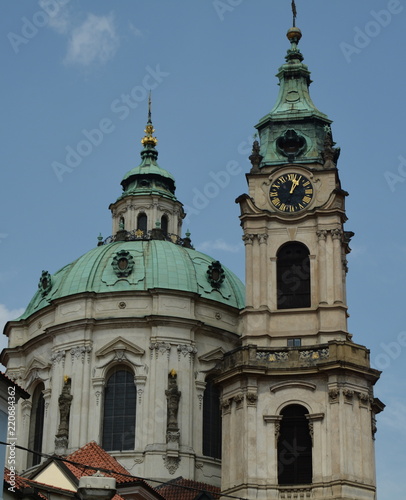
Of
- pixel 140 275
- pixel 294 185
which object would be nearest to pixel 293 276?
pixel 294 185

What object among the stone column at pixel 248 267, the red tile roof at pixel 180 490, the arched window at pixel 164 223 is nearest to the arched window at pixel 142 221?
the arched window at pixel 164 223

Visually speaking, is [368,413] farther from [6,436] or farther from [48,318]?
[6,436]

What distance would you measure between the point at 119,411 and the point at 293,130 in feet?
51.9

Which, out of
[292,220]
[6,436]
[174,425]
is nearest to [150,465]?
[174,425]

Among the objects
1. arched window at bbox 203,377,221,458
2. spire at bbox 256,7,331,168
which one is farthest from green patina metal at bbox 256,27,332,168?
arched window at bbox 203,377,221,458

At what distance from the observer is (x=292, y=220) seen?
5634cm

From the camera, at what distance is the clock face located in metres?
56.8

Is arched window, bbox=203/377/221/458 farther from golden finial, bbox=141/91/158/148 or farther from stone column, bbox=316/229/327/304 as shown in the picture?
golden finial, bbox=141/91/158/148

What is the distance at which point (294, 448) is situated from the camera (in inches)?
2029

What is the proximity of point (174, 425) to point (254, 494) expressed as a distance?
1002 cm

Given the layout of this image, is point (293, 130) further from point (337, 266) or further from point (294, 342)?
point (294, 342)

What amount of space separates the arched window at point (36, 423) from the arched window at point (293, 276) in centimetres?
→ 1486

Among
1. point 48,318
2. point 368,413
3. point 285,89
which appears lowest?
point 368,413

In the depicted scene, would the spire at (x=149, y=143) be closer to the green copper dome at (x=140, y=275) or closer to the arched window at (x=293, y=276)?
the green copper dome at (x=140, y=275)
